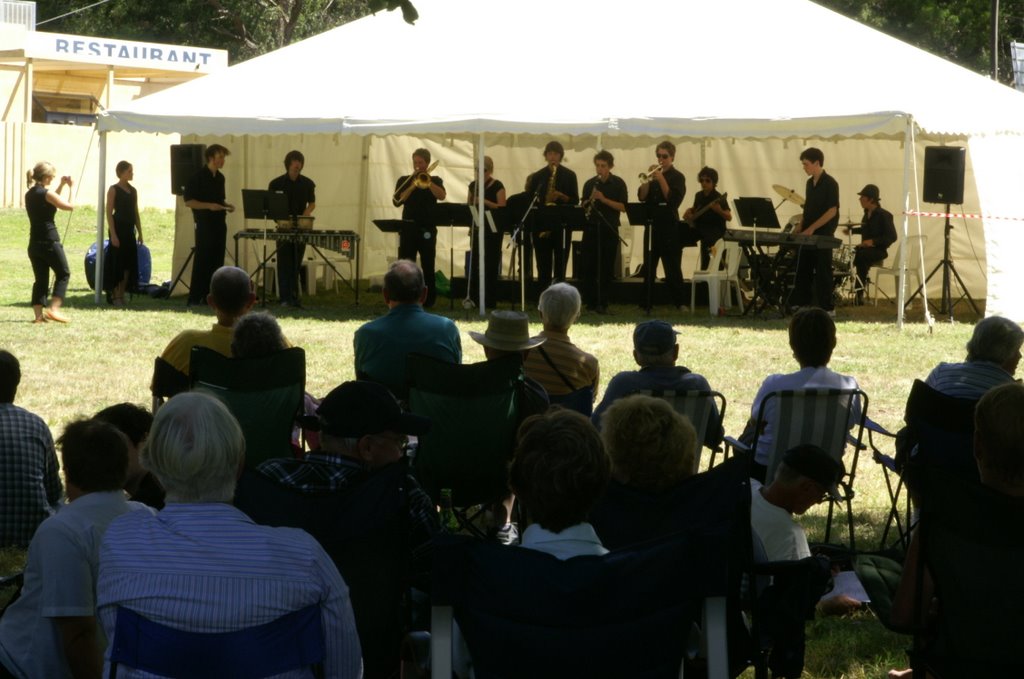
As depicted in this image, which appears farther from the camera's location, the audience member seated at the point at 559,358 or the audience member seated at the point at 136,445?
the audience member seated at the point at 559,358

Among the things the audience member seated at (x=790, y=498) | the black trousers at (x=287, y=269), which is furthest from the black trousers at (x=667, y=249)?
the audience member seated at (x=790, y=498)

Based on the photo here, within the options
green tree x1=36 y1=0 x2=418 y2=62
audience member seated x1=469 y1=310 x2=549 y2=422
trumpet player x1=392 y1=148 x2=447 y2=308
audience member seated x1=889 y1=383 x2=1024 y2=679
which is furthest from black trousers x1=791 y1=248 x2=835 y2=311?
green tree x1=36 y1=0 x2=418 y2=62

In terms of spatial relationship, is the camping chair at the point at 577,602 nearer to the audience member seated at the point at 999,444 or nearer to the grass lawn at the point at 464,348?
the audience member seated at the point at 999,444

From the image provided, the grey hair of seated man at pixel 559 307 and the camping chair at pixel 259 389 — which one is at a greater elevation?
the grey hair of seated man at pixel 559 307

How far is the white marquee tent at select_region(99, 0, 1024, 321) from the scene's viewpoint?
1379cm

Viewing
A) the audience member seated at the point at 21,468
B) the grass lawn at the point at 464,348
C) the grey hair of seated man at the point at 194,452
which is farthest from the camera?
the grass lawn at the point at 464,348

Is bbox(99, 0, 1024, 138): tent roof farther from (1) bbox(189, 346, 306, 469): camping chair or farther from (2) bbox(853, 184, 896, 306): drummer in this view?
(1) bbox(189, 346, 306, 469): camping chair

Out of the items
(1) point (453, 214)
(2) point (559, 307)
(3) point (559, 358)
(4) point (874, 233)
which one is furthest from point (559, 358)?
(4) point (874, 233)

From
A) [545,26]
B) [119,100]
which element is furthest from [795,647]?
[119,100]

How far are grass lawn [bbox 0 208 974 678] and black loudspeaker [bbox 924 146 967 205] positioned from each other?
1.28 m

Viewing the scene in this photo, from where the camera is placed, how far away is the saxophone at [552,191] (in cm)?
1566

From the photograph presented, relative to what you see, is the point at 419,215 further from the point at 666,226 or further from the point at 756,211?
the point at 756,211

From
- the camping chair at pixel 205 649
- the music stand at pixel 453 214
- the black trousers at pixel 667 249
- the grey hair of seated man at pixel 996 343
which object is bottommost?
the camping chair at pixel 205 649

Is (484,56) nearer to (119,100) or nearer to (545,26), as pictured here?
(545,26)
